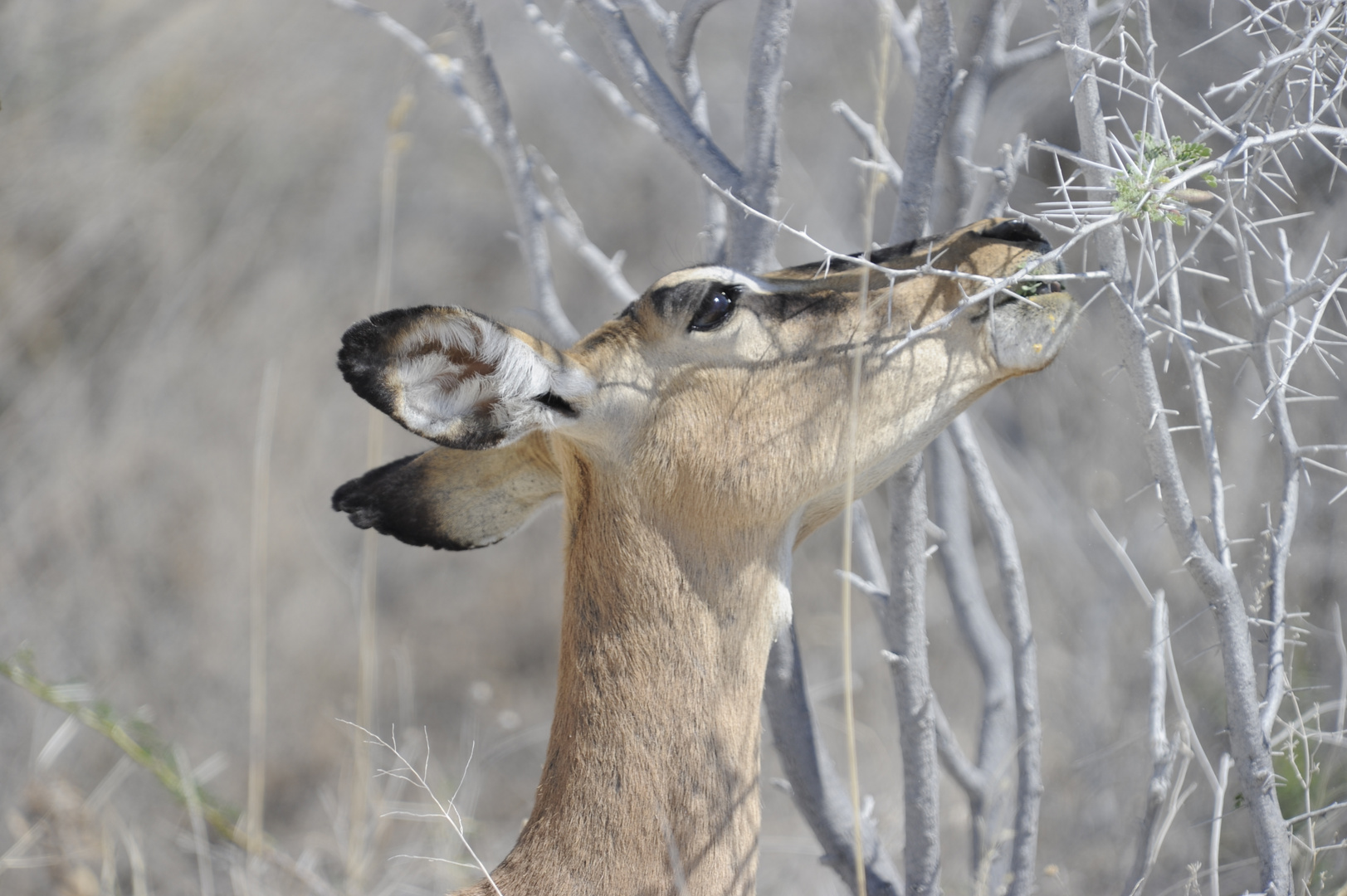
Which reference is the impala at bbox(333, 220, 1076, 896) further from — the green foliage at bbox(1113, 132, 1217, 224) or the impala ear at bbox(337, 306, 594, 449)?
the green foliage at bbox(1113, 132, 1217, 224)

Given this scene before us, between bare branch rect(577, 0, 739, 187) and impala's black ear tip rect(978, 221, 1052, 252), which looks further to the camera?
bare branch rect(577, 0, 739, 187)

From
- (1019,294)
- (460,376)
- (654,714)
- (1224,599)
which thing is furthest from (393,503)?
(1224,599)

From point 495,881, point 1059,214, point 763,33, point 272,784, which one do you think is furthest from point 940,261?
Answer: point 272,784

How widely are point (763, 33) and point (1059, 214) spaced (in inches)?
37.7

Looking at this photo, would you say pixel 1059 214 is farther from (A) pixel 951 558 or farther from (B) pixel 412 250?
(B) pixel 412 250

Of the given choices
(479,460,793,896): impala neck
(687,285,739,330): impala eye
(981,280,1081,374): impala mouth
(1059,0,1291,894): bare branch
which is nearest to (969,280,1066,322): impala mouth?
(981,280,1081,374): impala mouth

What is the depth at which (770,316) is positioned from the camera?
2.08 m

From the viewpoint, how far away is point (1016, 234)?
6.57 feet

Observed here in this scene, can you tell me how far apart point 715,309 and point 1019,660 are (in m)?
1.23

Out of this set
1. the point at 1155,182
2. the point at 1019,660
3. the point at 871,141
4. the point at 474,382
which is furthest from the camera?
the point at 1019,660

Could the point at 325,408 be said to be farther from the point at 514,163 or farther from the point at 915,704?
the point at 915,704

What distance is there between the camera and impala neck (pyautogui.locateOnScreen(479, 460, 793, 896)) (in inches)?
76.7

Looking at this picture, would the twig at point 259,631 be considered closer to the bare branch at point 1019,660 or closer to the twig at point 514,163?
the twig at point 514,163

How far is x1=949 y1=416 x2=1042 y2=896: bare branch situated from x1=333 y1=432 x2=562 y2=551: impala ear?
1.08m
